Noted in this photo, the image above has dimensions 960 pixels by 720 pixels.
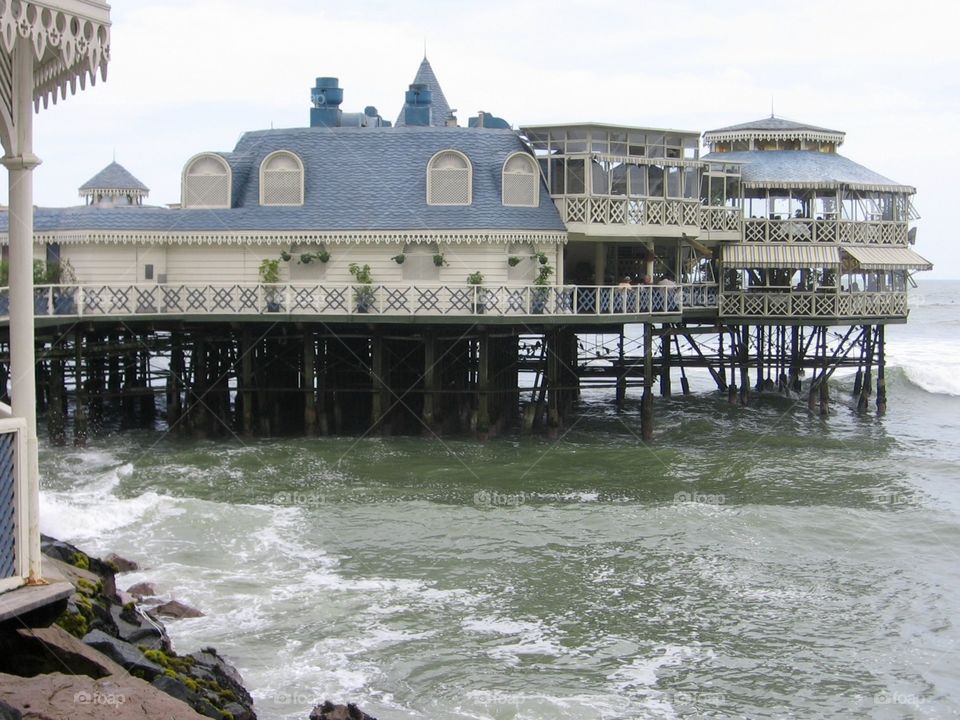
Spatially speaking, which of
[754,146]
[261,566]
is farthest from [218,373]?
[754,146]

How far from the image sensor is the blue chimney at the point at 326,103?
38312 mm

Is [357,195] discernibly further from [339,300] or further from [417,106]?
[417,106]

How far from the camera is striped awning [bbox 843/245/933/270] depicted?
39375 mm

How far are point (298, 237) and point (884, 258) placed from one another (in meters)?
18.0

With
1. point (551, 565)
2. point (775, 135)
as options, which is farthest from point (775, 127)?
point (551, 565)

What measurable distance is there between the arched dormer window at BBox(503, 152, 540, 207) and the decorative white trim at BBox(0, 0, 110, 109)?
2400 centimetres

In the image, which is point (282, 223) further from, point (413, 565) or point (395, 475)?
point (413, 565)

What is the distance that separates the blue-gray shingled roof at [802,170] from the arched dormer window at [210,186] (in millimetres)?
14431

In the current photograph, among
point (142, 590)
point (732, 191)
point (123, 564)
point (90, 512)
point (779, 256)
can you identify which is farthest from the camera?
point (732, 191)

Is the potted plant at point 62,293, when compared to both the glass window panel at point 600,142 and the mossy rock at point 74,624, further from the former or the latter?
the mossy rock at point 74,624

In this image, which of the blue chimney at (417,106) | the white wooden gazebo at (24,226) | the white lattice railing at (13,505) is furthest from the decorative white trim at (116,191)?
the white lattice railing at (13,505)

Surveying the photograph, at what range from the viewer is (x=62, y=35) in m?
9.82

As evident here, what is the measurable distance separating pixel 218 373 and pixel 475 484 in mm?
11172

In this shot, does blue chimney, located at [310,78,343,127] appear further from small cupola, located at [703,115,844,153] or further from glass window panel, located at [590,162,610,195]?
small cupola, located at [703,115,844,153]
